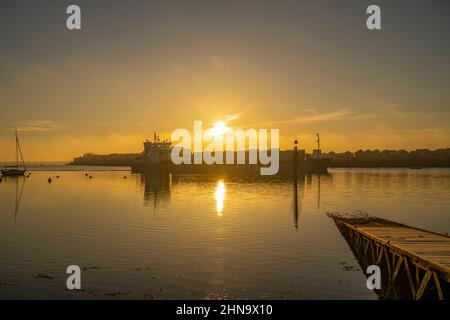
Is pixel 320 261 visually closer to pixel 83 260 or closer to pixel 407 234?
pixel 407 234

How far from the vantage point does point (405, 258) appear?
18469 mm

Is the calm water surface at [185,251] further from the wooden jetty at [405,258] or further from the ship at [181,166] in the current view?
the ship at [181,166]

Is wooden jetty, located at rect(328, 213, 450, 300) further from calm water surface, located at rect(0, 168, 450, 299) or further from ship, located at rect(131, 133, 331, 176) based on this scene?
ship, located at rect(131, 133, 331, 176)

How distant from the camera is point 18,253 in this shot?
2591cm

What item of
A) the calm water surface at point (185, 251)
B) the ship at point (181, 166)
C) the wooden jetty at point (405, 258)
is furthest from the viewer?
the ship at point (181, 166)

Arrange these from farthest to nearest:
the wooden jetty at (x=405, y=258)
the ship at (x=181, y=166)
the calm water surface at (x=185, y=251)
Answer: the ship at (x=181, y=166) → the calm water surface at (x=185, y=251) → the wooden jetty at (x=405, y=258)

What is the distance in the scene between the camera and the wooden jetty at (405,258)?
51.5 feet

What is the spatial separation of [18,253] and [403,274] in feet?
71.2

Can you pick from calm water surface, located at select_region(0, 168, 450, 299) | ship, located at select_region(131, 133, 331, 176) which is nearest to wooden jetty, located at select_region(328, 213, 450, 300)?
calm water surface, located at select_region(0, 168, 450, 299)

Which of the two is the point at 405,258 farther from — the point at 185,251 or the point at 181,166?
the point at 181,166

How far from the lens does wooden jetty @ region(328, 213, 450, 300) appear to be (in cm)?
1570

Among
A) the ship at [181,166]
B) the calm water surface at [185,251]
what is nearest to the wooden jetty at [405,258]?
the calm water surface at [185,251]

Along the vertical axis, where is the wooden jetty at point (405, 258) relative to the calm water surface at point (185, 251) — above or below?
above

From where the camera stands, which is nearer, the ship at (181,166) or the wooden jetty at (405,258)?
the wooden jetty at (405,258)
